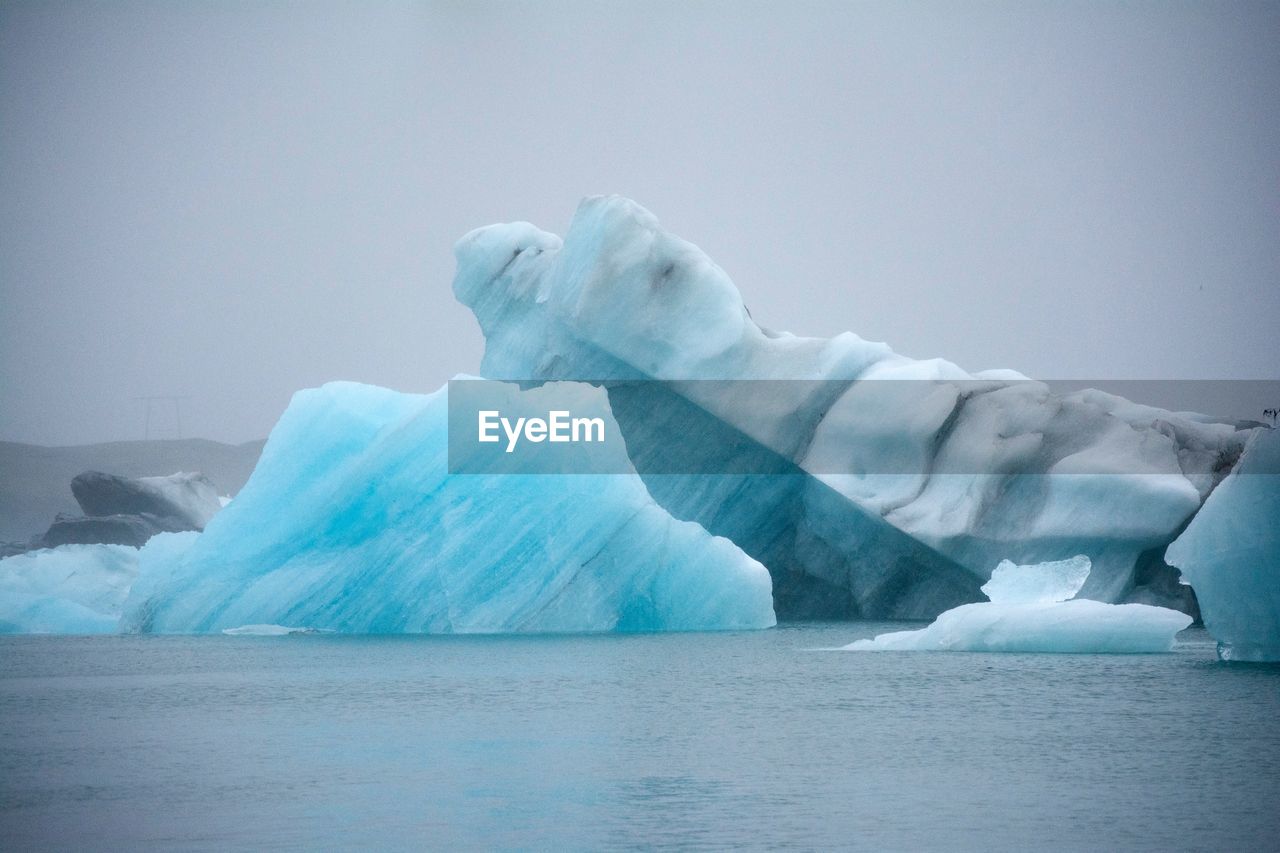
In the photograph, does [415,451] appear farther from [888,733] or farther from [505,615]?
[888,733]

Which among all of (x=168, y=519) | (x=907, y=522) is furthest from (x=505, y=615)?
(x=168, y=519)

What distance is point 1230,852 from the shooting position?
215 inches

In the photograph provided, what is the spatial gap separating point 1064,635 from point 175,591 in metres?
8.62

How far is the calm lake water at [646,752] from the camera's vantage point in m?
5.87

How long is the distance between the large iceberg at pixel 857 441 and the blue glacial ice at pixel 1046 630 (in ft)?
8.70

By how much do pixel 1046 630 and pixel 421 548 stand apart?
5.86 meters

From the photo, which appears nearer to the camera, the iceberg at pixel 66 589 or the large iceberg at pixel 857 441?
the large iceberg at pixel 857 441

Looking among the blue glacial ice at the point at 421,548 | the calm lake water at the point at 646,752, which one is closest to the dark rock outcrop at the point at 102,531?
the blue glacial ice at the point at 421,548

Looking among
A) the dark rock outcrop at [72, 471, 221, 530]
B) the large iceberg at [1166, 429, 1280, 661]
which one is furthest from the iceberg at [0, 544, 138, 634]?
the large iceberg at [1166, 429, 1280, 661]

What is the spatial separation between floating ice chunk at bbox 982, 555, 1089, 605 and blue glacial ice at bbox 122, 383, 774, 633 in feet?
8.99

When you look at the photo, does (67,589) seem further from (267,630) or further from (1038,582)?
(1038,582)

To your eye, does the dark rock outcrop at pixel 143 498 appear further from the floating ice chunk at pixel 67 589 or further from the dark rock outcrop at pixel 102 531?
the floating ice chunk at pixel 67 589

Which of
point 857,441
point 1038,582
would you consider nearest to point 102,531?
point 857,441

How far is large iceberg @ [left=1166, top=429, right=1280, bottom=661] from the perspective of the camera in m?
10.7
